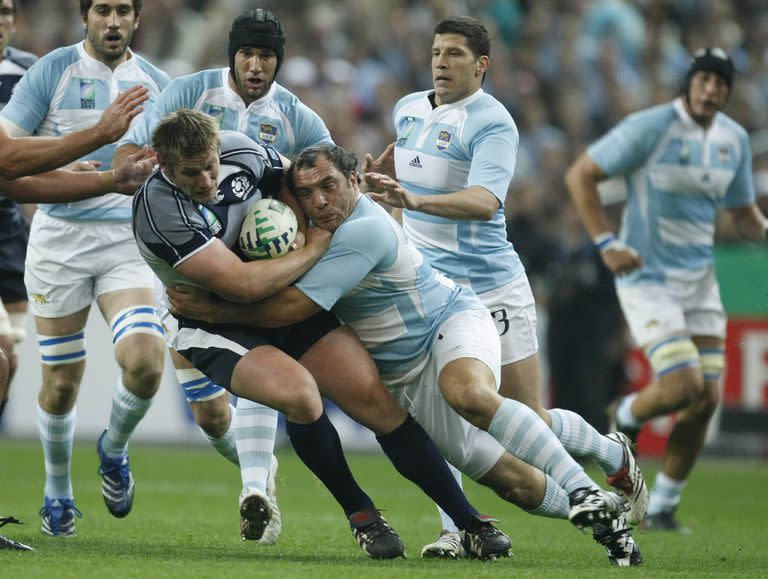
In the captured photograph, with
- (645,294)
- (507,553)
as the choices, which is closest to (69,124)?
(507,553)

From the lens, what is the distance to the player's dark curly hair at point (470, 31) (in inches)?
298

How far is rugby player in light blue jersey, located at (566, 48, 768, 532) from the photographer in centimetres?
937

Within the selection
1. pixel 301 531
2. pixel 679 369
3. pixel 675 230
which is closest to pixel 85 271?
pixel 301 531

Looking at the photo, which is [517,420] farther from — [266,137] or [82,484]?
[82,484]

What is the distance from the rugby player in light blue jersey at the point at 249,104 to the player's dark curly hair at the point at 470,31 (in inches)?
33.7

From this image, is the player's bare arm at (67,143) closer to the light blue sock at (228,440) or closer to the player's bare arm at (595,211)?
the light blue sock at (228,440)

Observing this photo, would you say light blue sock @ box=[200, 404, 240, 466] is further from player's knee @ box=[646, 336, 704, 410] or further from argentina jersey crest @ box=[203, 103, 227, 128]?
player's knee @ box=[646, 336, 704, 410]

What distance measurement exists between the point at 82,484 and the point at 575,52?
901cm

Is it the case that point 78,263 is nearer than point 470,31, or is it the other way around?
point 470,31

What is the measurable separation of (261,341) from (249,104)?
1.55 m

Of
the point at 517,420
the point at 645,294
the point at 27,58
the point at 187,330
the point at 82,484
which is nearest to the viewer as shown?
the point at 517,420

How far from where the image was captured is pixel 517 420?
20.6 feet

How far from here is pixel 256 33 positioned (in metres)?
7.32

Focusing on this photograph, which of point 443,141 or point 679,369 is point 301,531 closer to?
point 443,141
